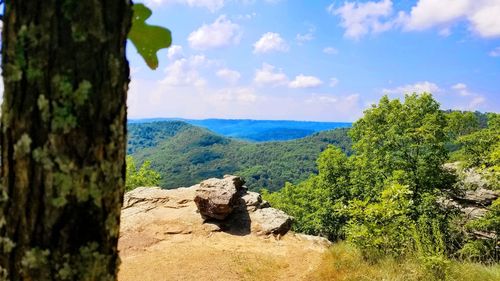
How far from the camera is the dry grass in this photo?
7855 millimetres

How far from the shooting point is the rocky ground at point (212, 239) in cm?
1051

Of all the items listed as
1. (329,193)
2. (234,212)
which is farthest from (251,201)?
(329,193)

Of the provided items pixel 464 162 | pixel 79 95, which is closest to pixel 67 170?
pixel 79 95

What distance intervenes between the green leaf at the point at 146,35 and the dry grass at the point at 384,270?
301 inches

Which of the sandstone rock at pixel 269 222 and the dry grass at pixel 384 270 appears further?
the sandstone rock at pixel 269 222

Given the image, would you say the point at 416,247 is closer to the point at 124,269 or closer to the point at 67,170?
the point at 124,269

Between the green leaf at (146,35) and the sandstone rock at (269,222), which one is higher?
the green leaf at (146,35)

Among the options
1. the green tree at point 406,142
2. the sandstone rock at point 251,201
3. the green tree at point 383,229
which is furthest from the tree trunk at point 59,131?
the green tree at point 406,142

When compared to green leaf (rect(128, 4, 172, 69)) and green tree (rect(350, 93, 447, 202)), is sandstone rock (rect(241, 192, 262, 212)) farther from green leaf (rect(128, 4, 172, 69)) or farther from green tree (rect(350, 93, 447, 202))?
green leaf (rect(128, 4, 172, 69))

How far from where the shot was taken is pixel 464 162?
19516 mm

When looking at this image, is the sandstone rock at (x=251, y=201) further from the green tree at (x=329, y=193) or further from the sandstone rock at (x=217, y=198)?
the green tree at (x=329, y=193)

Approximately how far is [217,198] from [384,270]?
7.28m

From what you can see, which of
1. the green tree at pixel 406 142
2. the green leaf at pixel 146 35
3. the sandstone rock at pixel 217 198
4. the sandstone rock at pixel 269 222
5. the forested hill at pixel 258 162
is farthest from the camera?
the forested hill at pixel 258 162

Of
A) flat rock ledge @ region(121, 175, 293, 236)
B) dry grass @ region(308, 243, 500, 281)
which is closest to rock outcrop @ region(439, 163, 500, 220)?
flat rock ledge @ region(121, 175, 293, 236)
